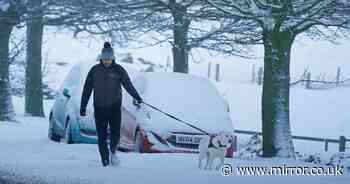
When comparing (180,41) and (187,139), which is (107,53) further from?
(180,41)

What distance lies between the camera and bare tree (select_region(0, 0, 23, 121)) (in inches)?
740

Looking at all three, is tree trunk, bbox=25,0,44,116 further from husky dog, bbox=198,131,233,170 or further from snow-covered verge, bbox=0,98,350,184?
husky dog, bbox=198,131,233,170

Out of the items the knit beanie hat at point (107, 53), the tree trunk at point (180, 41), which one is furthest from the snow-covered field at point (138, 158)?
the tree trunk at point (180, 41)

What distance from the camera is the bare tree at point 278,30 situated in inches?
513

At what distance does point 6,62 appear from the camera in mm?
20562

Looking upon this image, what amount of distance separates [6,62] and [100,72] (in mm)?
10692

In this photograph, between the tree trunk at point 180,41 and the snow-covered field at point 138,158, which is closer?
the snow-covered field at point 138,158

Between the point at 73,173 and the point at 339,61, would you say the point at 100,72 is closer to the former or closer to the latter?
the point at 73,173

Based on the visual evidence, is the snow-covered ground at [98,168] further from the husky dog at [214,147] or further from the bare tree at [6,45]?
the bare tree at [6,45]

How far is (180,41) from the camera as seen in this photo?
19375 millimetres

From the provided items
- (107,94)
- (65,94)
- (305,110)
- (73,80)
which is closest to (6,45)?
(73,80)

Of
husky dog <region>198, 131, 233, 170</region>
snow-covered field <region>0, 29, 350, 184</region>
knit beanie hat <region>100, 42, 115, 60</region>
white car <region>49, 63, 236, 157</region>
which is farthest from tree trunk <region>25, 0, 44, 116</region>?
husky dog <region>198, 131, 233, 170</region>

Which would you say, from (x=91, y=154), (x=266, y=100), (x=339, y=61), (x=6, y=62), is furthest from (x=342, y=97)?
(x=91, y=154)

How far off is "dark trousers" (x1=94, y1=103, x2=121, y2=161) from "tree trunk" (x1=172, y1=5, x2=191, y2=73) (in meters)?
6.68
